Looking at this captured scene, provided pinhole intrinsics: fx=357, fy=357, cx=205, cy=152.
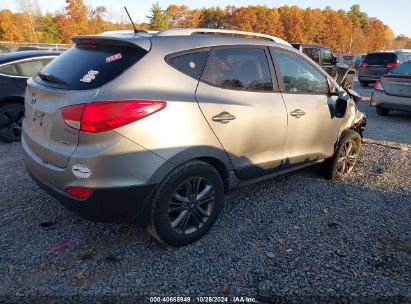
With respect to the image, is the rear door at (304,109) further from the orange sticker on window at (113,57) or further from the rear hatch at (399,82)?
the rear hatch at (399,82)

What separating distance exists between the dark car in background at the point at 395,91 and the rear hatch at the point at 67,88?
8221 millimetres

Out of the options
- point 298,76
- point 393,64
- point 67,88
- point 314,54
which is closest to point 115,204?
point 67,88

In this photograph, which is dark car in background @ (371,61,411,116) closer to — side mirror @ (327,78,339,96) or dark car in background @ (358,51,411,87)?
side mirror @ (327,78,339,96)

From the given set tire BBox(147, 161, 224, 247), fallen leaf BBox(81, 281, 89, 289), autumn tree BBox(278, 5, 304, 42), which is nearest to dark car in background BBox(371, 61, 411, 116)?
tire BBox(147, 161, 224, 247)

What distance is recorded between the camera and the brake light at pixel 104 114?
8.06ft

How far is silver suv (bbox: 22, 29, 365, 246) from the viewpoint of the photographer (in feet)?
8.28

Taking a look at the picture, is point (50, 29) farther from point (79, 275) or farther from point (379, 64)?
point (79, 275)

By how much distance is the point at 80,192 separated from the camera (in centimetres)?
260

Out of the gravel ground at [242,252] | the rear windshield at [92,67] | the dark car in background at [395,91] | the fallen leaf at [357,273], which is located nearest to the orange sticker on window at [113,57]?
the rear windshield at [92,67]

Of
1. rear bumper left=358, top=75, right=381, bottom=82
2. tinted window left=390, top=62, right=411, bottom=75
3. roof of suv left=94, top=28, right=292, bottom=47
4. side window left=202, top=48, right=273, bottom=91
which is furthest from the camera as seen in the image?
rear bumper left=358, top=75, right=381, bottom=82

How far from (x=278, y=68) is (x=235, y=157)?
3.62 feet

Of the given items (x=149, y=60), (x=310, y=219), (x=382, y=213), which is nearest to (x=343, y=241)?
(x=310, y=219)

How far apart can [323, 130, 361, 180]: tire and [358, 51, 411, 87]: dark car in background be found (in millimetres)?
13000

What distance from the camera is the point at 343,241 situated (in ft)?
10.8
